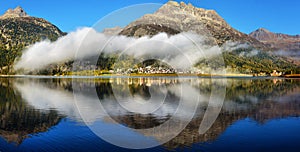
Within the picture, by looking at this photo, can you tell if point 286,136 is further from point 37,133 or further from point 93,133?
point 37,133

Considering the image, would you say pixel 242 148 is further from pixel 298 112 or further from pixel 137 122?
pixel 298 112

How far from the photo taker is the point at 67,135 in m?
30.3

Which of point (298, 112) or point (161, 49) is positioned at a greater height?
point (161, 49)

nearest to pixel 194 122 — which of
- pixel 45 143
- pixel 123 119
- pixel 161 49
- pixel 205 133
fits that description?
pixel 205 133

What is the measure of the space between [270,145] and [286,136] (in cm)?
521

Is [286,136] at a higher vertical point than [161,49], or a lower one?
lower

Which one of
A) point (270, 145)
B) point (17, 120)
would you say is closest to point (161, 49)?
point (17, 120)

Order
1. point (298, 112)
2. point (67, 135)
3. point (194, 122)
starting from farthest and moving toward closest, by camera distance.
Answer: point (298, 112) < point (194, 122) < point (67, 135)

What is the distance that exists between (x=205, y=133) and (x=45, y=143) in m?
17.2

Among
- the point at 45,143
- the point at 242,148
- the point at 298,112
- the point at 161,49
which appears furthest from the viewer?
the point at 161,49

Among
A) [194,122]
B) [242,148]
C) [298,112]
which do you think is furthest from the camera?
[298,112]

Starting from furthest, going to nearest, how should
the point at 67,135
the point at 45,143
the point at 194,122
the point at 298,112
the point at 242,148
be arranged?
the point at 298,112 → the point at 194,122 → the point at 67,135 → the point at 45,143 → the point at 242,148

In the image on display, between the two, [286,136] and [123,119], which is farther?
[123,119]

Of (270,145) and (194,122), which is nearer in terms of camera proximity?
(270,145)
